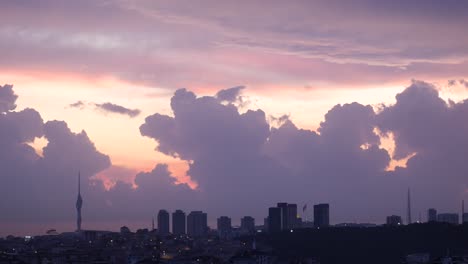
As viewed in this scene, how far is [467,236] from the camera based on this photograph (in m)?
163

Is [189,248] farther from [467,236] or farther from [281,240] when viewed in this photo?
[467,236]

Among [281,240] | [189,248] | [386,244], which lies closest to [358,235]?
[386,244]

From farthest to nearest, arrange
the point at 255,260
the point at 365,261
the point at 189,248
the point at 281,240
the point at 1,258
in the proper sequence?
the point at 281,240
the point at 189,248
the point at 365,261
the point at 255,260
the point at 1,258

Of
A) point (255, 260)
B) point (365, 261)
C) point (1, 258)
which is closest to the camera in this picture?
point (1, 258)

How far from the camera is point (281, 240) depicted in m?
183

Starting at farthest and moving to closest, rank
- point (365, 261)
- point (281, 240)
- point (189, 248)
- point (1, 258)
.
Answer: point (281, 240)
point (189, 248)
point (365, 261)
point (1, 258)

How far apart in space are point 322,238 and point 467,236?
80.9ft

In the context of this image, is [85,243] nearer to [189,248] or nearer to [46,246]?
[46,246]

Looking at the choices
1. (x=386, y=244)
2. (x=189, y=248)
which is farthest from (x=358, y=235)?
(x=189, y=248)

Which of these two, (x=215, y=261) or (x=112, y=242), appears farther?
(x=112, y=242)

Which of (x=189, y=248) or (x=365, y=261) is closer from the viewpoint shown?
(x=365, y=261)

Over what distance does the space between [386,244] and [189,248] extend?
105 ft

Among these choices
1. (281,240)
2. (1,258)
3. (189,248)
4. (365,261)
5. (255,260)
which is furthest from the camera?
(281,240)

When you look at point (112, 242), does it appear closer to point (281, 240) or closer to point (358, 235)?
point (281, 240)
